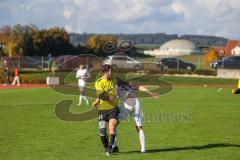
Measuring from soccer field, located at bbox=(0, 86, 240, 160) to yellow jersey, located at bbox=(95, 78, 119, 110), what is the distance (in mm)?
1094

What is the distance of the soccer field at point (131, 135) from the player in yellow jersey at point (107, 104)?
443mm

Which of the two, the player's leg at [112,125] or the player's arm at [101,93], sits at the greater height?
the player's arm at [101,93]

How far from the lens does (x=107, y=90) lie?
12250 mm

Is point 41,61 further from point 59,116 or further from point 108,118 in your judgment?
point 108,118

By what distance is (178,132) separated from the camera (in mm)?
16234

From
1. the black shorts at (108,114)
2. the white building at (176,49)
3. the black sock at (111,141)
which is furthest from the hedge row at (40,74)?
the white building at (176,49)

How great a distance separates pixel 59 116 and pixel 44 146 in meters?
7.20

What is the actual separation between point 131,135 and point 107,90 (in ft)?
12.0

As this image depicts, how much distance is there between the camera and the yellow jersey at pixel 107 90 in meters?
12.3

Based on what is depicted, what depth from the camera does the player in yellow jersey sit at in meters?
12.2

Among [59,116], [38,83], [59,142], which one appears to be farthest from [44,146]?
[38,83]

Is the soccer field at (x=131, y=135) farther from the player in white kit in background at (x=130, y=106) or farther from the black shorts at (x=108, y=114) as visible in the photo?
the black shorts at (x=108, y=114)

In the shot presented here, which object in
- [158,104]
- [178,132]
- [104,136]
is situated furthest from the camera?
[158,104]

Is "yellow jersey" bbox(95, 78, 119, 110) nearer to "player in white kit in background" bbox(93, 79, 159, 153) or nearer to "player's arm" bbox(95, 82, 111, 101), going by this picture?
"player's arm" bbox(95, 82, 111, 101)
